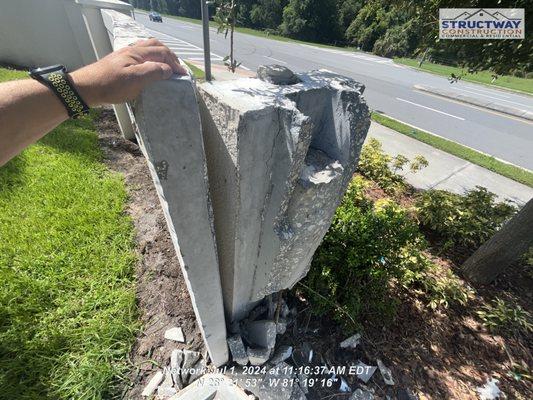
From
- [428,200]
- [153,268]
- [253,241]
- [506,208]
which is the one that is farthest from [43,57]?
[506,208]

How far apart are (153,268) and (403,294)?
257 cm

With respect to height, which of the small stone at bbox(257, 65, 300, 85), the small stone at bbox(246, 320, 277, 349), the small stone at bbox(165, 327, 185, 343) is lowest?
the small stone at bbox(165, 327, 185, 343)

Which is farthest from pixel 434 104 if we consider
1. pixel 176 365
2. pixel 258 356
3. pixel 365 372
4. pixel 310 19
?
pixel 310 19

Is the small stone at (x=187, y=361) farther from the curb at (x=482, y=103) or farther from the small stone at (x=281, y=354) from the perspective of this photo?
the curb at (x=482, y=103)

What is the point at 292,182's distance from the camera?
4.58ft

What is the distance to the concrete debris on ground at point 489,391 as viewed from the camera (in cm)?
229

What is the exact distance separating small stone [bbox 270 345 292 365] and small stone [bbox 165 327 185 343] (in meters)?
0.75

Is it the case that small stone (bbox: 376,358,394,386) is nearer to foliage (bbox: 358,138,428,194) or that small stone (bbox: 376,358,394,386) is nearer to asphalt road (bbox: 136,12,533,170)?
foliage (bbox: 358,138,428,194)

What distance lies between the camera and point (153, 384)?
2.05 metres

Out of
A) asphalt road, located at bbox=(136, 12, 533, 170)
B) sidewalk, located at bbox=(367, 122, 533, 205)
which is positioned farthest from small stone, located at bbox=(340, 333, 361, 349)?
asphalt road, located at bbox=(136, 12, 533, 170)

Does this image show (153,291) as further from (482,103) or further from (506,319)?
(482,103)

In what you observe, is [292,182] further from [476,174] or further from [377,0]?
[476,174]

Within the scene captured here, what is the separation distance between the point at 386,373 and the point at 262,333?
1.07m

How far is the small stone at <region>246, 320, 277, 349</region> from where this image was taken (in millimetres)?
2125
